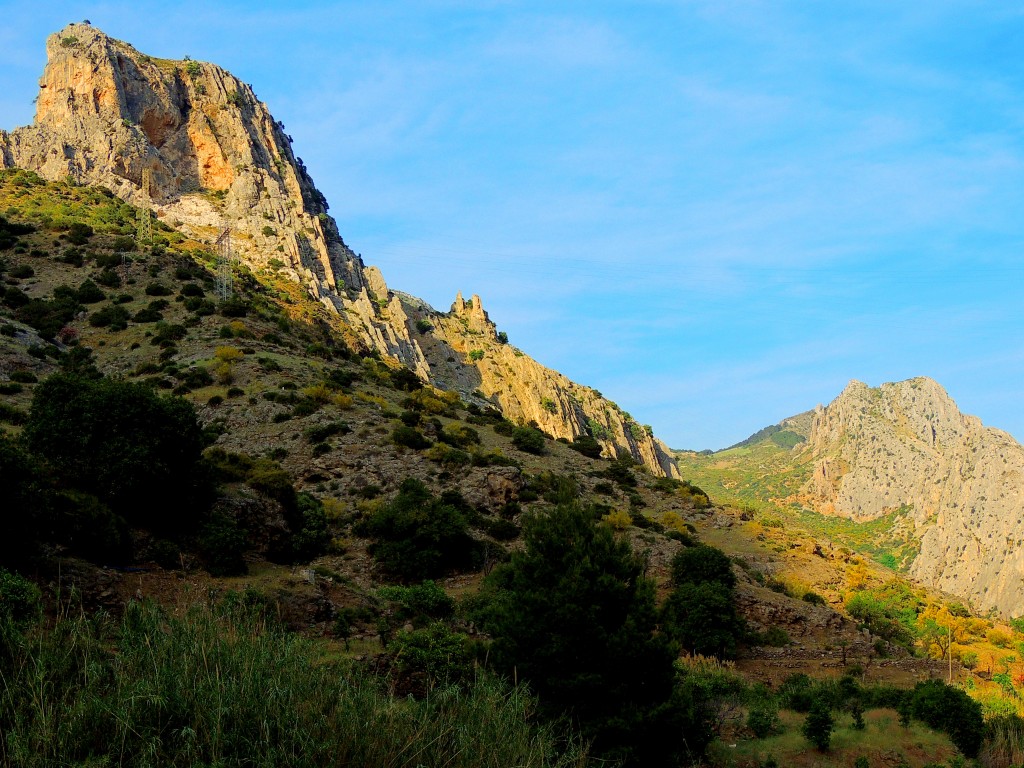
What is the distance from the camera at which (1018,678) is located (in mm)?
34156

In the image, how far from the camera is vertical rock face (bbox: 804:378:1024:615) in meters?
75.0

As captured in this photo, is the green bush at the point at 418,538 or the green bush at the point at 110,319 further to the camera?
the green bush at the point at 110,319

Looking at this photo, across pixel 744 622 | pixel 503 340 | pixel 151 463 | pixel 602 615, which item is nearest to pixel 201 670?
pixel 602 615

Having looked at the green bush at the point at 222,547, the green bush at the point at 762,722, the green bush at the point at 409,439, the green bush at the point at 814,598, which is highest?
the green bush at the point at 409,439

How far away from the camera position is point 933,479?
10612cm

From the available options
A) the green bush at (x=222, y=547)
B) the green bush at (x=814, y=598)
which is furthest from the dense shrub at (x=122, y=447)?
the green bush at (x=814, y=598)

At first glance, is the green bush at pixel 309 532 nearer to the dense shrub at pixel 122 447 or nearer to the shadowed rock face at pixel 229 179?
the dense shrub at pixel 122 447

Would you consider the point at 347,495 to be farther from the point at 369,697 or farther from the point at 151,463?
the point at 369,697

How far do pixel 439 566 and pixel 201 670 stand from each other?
26.7 metres

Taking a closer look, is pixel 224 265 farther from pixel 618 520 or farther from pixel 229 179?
pixel 618 520

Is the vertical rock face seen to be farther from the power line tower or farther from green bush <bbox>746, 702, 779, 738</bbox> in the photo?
the power line tower

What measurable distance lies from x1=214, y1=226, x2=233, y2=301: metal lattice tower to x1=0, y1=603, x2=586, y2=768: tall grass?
63.4 m

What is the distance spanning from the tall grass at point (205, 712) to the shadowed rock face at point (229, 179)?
82.3 metres

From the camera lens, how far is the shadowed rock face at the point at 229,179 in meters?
96.8
